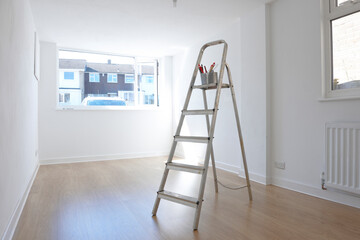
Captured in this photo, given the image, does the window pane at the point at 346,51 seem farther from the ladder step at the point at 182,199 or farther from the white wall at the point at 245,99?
the ladder step at the point at 182,199

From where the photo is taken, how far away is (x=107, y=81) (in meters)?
5.61

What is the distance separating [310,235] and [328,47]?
1.88m

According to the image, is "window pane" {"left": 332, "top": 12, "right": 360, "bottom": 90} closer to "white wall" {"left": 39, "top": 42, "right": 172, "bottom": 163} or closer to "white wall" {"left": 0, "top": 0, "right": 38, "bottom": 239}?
"white wall" {"left": 0, "top": 0, "right": 38, "bottom": 239}

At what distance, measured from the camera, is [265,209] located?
2.40m

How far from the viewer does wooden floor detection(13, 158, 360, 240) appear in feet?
6.29

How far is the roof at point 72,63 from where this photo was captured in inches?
205

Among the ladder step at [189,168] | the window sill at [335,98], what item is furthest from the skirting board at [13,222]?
the window sill at [335,98]

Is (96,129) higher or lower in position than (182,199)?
higher

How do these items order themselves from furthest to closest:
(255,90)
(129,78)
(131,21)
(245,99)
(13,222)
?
(129,78)
(131,21)
(245,99)
(255,90)
(13,222)

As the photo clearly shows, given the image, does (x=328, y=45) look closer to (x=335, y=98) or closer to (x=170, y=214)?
(x=335, y=98)

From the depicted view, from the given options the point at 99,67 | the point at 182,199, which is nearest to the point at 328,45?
the point at 182,199

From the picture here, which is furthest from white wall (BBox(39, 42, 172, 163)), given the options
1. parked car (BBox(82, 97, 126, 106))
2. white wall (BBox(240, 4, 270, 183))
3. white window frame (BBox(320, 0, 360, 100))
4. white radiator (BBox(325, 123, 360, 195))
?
white radiator (BBox(325, 123, 360, 195))

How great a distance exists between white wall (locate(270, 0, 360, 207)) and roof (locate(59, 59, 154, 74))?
11.0ft

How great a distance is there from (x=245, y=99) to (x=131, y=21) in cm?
200
